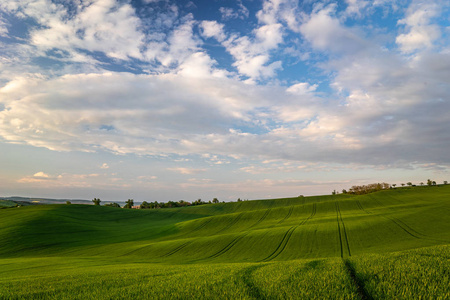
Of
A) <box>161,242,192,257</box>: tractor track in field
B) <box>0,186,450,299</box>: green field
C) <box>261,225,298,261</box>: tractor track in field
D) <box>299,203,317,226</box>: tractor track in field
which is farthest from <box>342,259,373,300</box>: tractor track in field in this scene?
<box>299,203,317,226</box>: tractor track in field

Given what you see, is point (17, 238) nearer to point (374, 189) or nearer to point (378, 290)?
point (378, 290)

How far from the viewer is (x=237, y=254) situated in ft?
104

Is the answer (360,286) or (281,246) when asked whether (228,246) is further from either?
(360,286)

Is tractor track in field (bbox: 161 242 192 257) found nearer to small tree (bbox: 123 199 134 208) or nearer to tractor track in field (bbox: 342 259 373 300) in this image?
tractor track in field (bbox: 342 259 373 300)

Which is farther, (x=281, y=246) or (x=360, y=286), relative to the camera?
(x=281, y=246)

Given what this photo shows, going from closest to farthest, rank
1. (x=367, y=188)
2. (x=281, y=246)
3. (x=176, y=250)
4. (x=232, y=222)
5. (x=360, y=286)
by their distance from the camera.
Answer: (x=360, y=286) < (x=281, y=246) < (x=176, y=250) < (x=232, y=222) < (x=367, y=188)

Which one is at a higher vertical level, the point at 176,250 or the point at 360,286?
the point at 360,286

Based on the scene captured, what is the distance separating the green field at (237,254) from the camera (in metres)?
6.25

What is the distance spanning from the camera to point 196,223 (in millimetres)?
63188

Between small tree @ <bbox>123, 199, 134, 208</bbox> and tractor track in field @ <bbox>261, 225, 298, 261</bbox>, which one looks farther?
small tree @ <bbox>123, 199, 134, 208</bbox>

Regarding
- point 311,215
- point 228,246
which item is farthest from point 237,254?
point 311,215

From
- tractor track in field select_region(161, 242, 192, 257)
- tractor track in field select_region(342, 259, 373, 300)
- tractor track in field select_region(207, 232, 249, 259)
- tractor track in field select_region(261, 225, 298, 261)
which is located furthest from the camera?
tractor track in field select_region(161, 242, 192, 257)

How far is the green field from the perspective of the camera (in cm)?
625

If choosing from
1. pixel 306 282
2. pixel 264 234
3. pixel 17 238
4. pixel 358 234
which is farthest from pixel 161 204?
pixel 306 282
